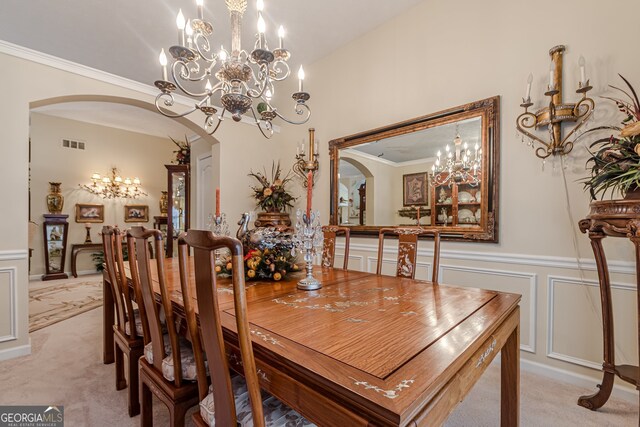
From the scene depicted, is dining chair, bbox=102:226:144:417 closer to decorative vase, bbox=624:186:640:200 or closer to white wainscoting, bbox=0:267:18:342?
white wainscoting, bbox=0:267:18:342

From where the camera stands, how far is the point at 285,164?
4.16 meters

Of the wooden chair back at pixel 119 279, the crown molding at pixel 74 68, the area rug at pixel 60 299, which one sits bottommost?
Answer: the area rug at pixel 60 299

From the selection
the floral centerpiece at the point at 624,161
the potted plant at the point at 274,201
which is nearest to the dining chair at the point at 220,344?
the floral centerpiece at the point at 624,161

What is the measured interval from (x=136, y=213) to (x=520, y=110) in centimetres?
724

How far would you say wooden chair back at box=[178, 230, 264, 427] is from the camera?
69 centimetres

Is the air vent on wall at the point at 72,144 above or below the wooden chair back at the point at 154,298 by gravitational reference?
above

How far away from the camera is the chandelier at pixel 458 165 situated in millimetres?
2318

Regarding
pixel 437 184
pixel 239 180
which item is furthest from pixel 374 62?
pixel 239 180

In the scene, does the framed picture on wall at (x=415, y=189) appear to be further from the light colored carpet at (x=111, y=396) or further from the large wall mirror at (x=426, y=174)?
the light colored carpet at (x=111, y=396)

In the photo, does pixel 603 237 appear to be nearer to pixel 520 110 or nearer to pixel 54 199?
pixel 520 110

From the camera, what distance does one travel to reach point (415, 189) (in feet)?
8.82

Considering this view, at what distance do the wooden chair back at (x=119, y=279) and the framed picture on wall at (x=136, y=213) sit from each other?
5.44 meters

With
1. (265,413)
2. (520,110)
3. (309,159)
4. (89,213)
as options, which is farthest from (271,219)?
(89,213)

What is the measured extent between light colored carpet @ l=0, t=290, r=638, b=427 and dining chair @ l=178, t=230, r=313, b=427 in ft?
3.29
